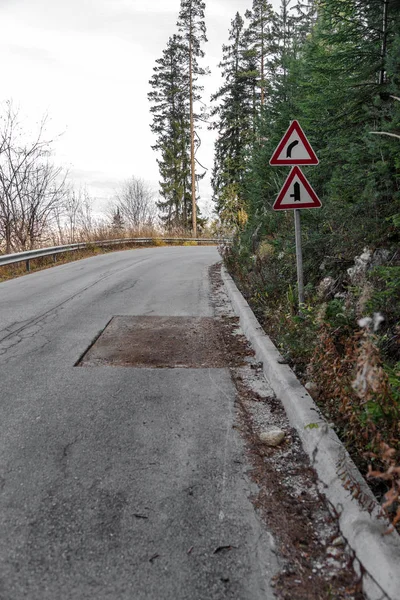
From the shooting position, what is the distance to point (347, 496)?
229 centimetres

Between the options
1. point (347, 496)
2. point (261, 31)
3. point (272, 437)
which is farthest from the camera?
point (261, 31)

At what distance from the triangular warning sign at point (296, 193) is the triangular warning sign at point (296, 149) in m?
0.15

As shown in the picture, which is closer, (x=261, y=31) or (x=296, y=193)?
(x=296, y=193)

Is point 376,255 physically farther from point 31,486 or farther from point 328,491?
point 31,486

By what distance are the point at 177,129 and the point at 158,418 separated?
128 feet

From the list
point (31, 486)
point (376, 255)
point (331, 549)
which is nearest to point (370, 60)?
point (376, 255)

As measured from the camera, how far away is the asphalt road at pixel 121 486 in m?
1.98

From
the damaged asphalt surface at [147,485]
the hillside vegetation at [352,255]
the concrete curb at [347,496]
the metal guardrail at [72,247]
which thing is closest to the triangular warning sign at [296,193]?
the hillside vegetation at [352,255]

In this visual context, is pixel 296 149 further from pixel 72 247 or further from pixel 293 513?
pixel 72 247

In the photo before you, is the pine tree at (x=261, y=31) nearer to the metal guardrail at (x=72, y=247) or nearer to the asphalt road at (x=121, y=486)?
the metal guardrail at (x=72, y=247)

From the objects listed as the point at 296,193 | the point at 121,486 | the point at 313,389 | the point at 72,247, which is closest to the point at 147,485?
the point at 121,486

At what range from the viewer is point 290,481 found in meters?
2.74

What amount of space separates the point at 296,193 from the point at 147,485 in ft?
13.5

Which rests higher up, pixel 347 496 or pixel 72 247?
pixel 72 247
